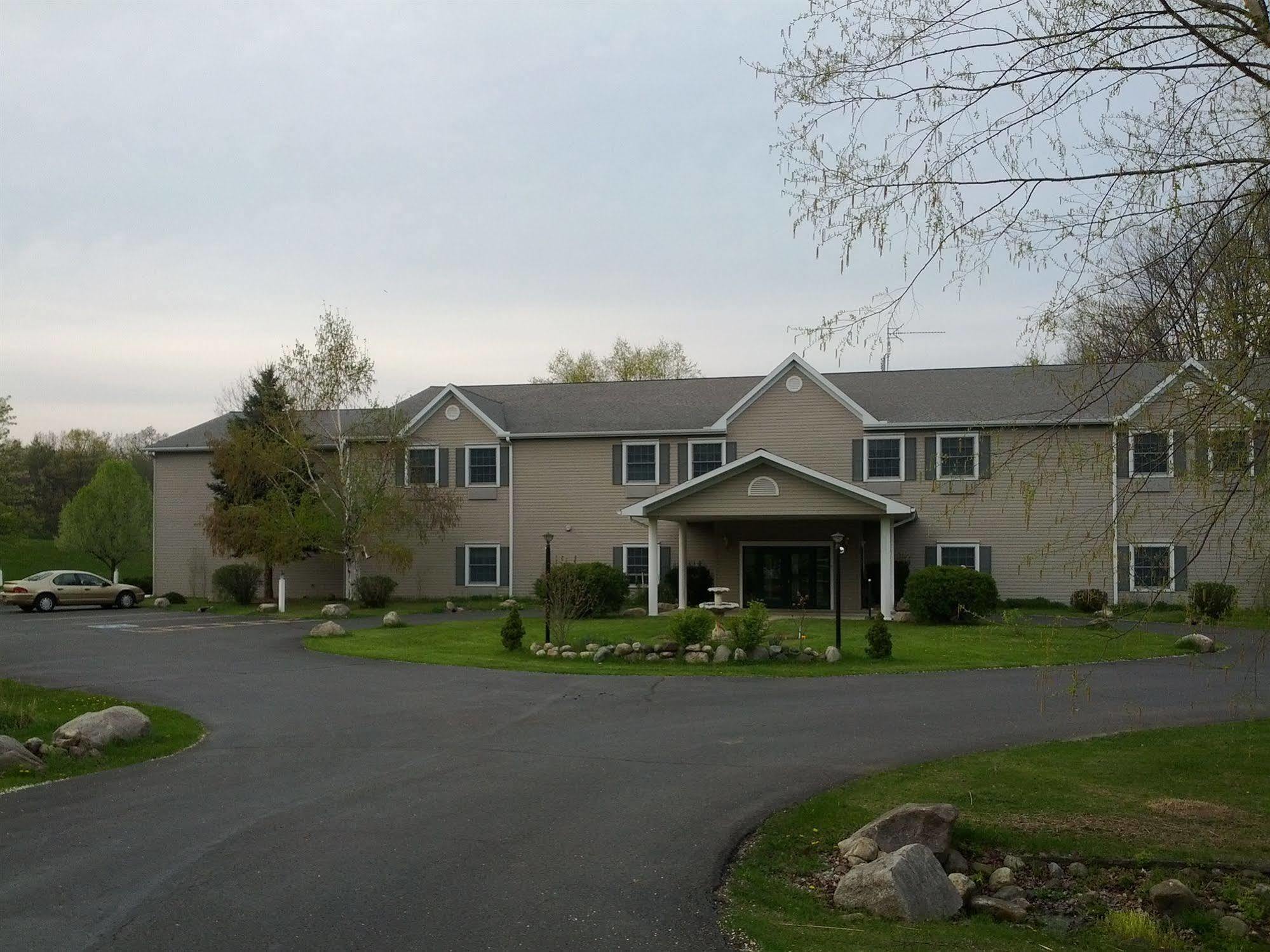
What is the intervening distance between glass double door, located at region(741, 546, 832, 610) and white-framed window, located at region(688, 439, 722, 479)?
2647mm

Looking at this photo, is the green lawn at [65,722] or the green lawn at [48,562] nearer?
the green lawn at [65,722]

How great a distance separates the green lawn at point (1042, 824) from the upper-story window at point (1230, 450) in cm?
284

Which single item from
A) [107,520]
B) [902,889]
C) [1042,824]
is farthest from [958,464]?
[107,520]

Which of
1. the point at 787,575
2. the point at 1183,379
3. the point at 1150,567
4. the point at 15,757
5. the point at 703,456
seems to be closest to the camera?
the point at 1183,379

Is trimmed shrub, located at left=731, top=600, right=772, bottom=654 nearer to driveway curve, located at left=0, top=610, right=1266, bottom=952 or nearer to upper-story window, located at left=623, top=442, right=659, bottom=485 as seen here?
driveway curve, located at left=0, top=610, right=1266, bottom=952

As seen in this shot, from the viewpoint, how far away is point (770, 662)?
2009cm

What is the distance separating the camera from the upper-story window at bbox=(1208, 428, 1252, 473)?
7.73 metres

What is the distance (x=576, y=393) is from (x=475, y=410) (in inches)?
162

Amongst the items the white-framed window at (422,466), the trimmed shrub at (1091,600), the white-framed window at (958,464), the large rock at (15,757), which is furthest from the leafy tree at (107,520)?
the white-framed window at (958,464)

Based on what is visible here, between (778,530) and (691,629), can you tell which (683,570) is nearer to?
(778,530)

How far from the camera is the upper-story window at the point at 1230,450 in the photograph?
7.73 m

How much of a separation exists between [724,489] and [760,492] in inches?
37.4

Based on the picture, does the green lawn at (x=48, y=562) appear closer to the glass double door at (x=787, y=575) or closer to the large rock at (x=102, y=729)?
the glass double door at (x=787, y=575)

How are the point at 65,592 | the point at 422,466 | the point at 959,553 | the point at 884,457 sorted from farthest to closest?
the point at 422,466
the point at 65,592
the point at 884,457
the point at 959,553
